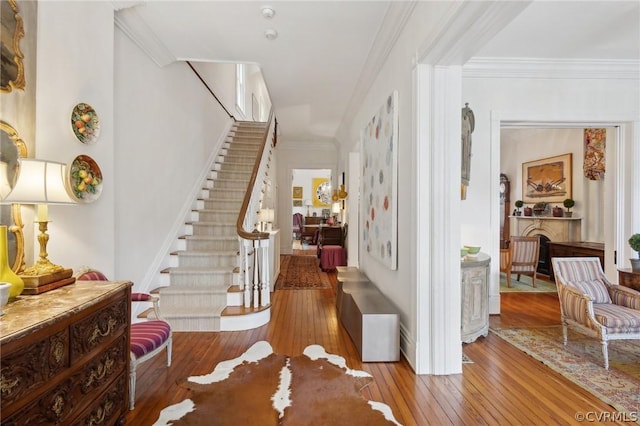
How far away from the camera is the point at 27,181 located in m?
1.57

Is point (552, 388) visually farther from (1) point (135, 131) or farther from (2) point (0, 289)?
(1) point (135, 131)

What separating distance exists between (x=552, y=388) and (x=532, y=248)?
12.2 ft

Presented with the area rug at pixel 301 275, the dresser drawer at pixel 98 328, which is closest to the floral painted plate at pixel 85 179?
the dresser drawer at pixel 98 328

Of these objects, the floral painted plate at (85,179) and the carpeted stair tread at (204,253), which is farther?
the carpeted stair tread at (204,253)

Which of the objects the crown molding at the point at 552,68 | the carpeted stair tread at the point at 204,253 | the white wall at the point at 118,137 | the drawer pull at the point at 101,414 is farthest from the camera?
the carpeted stair tread at the point at 204,253

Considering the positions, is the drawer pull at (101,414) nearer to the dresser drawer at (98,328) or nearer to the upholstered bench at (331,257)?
the dresser drawer at (98,328)

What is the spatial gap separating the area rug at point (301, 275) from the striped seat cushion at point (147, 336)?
2816 millimetres

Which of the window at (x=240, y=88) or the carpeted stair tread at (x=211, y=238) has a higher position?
the window at (x=240, y=88)

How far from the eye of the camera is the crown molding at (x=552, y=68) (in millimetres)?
3805

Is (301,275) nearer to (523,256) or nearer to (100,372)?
(523,256)

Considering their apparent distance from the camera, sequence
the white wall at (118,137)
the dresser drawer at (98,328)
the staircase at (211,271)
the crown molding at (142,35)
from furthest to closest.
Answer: the staircase at (211,271), the crown molding at (142,35), the white wall at (118,137), the dresser drawer at (98,328)

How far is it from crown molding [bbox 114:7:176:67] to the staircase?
2221 millimetres

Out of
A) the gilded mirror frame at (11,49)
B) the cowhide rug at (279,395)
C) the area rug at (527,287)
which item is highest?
the gilded mirror frame at (11,49)

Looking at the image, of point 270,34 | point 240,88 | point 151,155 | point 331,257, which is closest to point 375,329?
point 270,34
